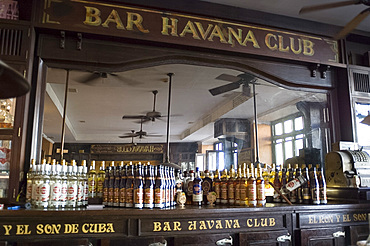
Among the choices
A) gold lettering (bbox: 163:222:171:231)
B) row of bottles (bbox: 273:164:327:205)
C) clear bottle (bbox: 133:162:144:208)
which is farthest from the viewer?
row of bottles (bbox: 273:164:327:205)

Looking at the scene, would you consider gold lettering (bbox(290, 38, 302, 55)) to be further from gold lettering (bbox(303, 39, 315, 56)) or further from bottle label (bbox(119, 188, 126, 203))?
bottle label (bbox(119, 188, 126, 203))

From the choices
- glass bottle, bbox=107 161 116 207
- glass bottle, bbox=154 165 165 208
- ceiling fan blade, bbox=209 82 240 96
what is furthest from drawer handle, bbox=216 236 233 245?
ceiling fan blade, bbox=209 82 240 96

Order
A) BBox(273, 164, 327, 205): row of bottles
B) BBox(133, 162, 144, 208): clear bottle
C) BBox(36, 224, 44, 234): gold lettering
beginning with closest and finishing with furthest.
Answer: BBox(36, 224, 44, 234): gold lettering < BBox(133, 162, 144, 208): clear bottle < BBox(273, 164, 327, 205): row of bottles

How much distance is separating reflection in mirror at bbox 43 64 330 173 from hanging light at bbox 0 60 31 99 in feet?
7.22

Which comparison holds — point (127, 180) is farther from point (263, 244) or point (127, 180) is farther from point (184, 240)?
point (263, 244)

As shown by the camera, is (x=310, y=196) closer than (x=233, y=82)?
Yes

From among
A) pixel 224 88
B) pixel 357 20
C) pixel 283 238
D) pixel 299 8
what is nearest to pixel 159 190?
pixel 283 238

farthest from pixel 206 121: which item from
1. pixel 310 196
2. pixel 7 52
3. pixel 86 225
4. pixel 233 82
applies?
pixel 7 52

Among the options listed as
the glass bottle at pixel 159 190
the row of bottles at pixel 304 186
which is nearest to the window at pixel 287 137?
the row of bottles at pixel 304 186

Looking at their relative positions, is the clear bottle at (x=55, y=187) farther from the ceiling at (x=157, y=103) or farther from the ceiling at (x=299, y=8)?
the ceiling at (x=299, y=8)

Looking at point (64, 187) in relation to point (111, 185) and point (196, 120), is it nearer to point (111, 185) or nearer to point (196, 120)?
point (111, 185)

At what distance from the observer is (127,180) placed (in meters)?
2.47

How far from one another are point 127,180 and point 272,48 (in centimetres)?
202

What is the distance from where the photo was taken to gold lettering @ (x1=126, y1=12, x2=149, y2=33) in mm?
2865
